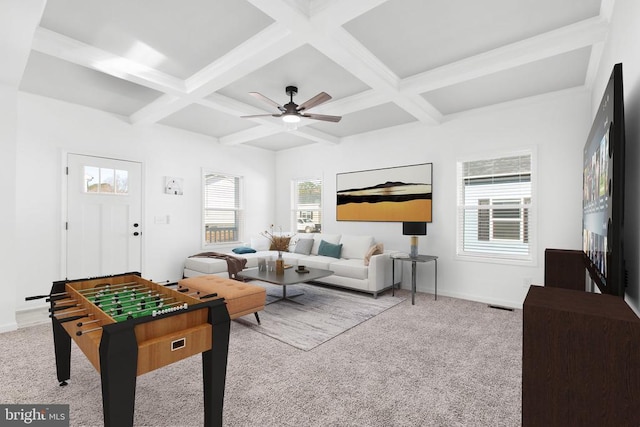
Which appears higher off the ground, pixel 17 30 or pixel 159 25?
pixel 159 25

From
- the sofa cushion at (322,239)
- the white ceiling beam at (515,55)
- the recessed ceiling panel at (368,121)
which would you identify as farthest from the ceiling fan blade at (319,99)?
the sofa cushion at (322,239)

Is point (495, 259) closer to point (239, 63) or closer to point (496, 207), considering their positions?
point (496, 207)

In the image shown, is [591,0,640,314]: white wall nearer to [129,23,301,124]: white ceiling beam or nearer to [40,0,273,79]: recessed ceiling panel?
[129,23,301,124]: white ceiling beam

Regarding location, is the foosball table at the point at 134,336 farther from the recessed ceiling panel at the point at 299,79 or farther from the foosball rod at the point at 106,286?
the recessed ceiling panel at the point at 299,79

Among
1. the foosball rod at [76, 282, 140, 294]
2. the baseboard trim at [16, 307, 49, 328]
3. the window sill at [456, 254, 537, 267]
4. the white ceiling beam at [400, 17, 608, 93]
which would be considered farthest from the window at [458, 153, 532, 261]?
the baseboard trim at [16, 307, 49, 328]

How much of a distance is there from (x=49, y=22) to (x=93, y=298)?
2.29 meters

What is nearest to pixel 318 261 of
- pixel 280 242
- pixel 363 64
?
pixel 280 242

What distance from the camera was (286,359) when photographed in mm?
2727

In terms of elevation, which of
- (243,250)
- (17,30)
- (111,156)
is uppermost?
(17,30)

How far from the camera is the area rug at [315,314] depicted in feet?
10.7

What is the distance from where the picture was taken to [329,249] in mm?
5750

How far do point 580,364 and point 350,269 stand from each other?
3808mm

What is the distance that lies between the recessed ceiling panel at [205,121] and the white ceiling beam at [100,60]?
39.9 inches

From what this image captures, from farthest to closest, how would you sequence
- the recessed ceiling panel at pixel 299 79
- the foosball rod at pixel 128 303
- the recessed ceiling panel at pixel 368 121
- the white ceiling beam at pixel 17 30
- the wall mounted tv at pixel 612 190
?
the recessed ceiling panel at pixel 368 121, the recessed ceiling panel at pixel 299 79, the white ceiling beam at pixel 17 30, the foosball rod at pixel 128 303, the wall mounted tv at pixel 612 190
